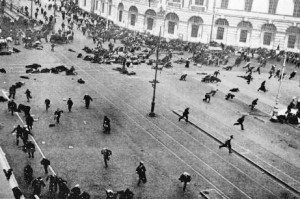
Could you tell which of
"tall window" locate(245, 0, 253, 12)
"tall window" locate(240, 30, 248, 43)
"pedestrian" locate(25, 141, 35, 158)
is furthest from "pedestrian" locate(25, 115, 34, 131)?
"tall window" locate(245, 0, 253, 12)

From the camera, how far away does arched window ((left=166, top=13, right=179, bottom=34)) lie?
6769 cm

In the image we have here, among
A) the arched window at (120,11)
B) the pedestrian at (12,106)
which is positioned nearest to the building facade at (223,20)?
the arched window at (120,11)

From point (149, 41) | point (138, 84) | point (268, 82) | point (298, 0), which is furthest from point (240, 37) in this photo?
point (138, 84)

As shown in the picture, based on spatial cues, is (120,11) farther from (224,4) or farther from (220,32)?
(224,4)

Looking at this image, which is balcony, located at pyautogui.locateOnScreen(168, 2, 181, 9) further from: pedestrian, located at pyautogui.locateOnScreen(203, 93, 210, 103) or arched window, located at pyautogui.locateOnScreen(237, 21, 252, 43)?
pedestrian, located at pyautogui.locateOnScreen(203, 93, 210, 103)

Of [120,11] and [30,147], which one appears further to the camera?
[120,11]

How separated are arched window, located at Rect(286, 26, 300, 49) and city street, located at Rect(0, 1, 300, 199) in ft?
79.2

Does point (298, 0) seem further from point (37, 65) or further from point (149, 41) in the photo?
point (37, 65)

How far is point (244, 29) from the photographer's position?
64750 mm

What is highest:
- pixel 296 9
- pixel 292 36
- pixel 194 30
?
pixel 296 9

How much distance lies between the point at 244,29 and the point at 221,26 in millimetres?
3937

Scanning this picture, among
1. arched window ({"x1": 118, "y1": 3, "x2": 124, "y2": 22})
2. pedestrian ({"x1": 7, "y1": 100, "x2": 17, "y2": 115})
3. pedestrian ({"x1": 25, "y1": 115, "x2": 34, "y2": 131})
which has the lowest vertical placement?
pedestrian ({"x1": 25, "y1": 115, "x2": 34, "y2": 131})

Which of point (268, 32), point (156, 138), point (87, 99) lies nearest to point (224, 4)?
point (268, 32)

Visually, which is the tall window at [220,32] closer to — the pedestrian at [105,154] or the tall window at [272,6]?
the tall window at [272,6]
